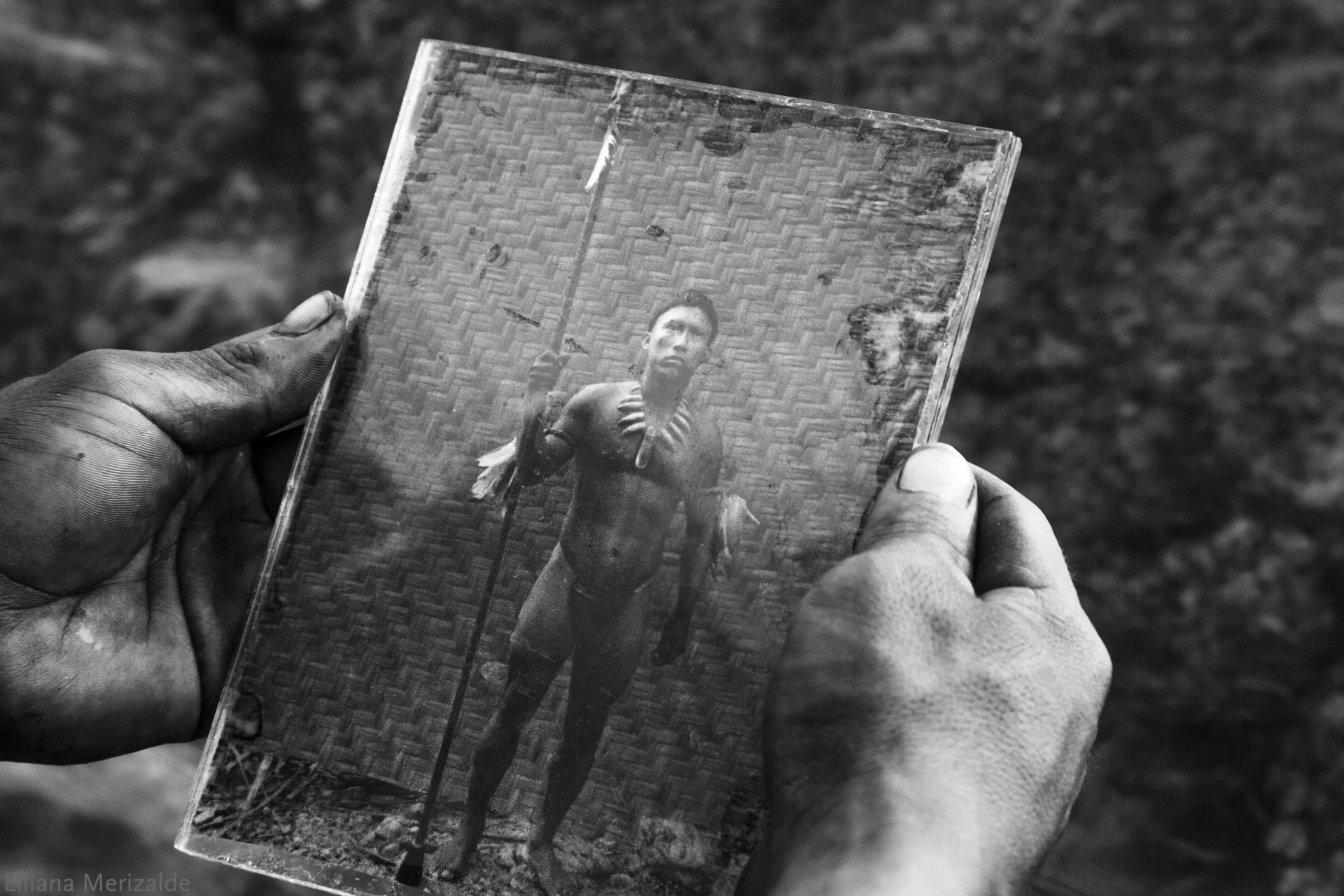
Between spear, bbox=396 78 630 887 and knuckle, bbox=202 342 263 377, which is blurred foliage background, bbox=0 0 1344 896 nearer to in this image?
spear, bbox=396 78 630 887

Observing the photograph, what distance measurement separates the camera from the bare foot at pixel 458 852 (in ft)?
4.78

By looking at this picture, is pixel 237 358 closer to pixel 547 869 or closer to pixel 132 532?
pixel 132 532

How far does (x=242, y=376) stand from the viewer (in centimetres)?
165

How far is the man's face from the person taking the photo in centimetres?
150

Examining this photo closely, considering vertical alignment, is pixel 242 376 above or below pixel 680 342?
below

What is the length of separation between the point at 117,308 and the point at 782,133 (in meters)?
2.59

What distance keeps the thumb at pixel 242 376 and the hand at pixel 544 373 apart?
1.04 feet

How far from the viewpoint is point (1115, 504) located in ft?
8.61

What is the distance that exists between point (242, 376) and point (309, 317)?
0.14m

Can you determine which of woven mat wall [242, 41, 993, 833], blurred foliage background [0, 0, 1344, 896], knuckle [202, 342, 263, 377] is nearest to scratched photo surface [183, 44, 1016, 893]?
woven mat wall [242, 41, 993, 833]

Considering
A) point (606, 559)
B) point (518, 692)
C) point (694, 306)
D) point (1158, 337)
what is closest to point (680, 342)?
point (694, 306)

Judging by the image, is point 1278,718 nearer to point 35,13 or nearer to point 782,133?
point 782,133

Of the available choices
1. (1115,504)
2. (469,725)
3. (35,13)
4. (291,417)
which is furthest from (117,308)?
(1115,504)

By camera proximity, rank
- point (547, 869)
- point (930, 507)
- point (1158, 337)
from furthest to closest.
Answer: point (1158, 337)
point (547, 869)
point (930, 507)
